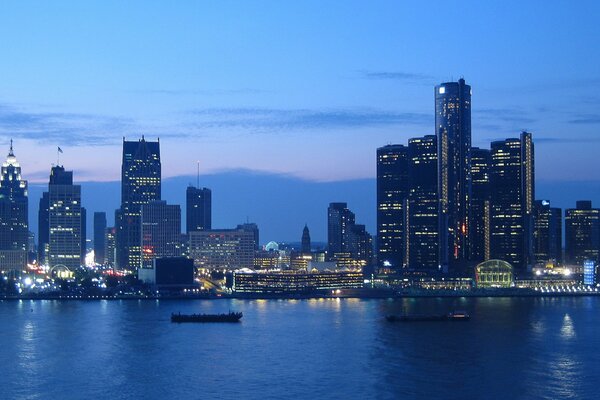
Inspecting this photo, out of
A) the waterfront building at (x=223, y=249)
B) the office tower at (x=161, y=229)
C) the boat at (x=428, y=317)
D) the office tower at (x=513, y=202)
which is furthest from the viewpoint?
the office tower at (x=161, y=229)

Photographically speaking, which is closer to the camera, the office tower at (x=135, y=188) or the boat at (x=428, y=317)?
Answer: the boat at (x=428, y=317)

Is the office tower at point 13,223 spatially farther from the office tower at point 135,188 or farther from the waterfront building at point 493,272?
the waterfront building at point 493,272

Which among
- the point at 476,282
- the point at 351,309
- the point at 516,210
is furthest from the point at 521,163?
the point at 351,309

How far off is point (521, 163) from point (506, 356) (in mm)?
93117

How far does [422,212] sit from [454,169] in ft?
27.5

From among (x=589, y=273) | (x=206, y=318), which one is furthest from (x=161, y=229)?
(x=206, y=318)

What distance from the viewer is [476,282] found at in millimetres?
115562

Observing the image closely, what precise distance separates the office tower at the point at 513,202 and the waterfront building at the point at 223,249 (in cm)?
3548

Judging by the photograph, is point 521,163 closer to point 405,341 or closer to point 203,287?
point 203,287

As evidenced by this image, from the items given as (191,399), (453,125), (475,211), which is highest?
(453,125)

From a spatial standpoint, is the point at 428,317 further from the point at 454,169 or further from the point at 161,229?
the point at 161,229

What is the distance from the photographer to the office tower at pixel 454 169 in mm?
130875

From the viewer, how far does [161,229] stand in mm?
154125

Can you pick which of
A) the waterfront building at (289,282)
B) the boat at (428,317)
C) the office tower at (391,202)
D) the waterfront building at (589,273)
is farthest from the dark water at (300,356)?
the office tower at (391,202)
